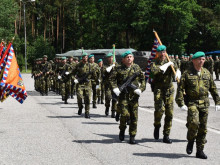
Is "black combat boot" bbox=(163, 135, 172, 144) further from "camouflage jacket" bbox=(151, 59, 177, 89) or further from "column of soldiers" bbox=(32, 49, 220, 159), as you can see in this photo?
"camouflage jacket" bbox=(151, 59, 177, 89)

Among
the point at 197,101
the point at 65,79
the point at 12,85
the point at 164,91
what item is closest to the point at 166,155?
the point at 197,101

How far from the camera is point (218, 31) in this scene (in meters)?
61.0

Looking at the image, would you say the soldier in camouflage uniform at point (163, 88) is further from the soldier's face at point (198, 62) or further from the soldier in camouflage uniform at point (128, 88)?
the soldier's face at point (198, 62)

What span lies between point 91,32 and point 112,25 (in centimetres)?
881

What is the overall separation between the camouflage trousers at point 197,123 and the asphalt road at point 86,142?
1.09ft

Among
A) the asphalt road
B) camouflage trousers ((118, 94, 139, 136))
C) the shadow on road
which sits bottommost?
the asphalt road

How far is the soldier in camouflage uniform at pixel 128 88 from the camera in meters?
8.32

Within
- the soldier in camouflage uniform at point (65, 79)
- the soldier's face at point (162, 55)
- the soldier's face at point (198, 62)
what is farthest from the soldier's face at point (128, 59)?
the soldier in camouflage uniform at point (65, 79)

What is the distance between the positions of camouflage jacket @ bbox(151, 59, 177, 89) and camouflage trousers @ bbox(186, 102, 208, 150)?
1.61 m

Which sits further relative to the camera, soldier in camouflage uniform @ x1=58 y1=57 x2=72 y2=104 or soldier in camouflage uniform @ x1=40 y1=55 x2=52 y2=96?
soldier in camouflage uniform @ x1=40 y1=55 x2=52 y2=96

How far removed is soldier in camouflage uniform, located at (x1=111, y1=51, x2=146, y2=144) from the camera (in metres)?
8.32

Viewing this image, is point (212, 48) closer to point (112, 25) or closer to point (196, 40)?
point (196, 40)

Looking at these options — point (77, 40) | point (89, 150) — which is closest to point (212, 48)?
point (77, 40)

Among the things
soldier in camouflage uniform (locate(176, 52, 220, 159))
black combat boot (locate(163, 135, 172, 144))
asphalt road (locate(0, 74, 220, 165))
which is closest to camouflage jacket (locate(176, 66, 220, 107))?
soldier in camouflage uniform (locate(176, 52, 220, 159))
